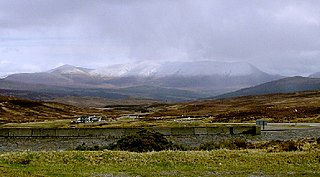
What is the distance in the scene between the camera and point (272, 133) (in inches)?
1956

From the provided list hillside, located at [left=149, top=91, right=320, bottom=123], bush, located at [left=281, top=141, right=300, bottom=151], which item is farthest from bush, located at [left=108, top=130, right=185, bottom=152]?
hillside, located at [left=149, top=91, right=320, bottom=123]

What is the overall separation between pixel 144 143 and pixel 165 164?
9133mm

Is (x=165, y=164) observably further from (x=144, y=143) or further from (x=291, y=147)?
(x=291, y=147)

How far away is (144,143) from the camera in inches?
1347

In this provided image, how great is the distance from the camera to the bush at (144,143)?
34.0m

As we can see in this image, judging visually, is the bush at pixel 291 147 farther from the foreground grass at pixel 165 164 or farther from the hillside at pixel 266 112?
the hillside at pixel 266 112

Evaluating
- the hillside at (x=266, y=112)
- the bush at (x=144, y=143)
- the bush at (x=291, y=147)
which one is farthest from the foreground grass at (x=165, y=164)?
the hillside at (x=266, y=112)

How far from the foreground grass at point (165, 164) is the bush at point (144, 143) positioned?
21.8 ft

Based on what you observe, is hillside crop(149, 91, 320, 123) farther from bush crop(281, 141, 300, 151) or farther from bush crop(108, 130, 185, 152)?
bush crop(108, 130, 185, 152)

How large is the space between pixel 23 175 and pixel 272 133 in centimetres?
3477

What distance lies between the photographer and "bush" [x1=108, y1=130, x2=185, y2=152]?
1340 inches

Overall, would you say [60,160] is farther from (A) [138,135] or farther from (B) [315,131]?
(B) [315,131]

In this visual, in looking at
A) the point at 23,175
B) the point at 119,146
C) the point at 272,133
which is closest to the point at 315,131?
the point at 272,133

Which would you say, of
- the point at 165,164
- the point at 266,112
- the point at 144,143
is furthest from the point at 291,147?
the point at 266,112
